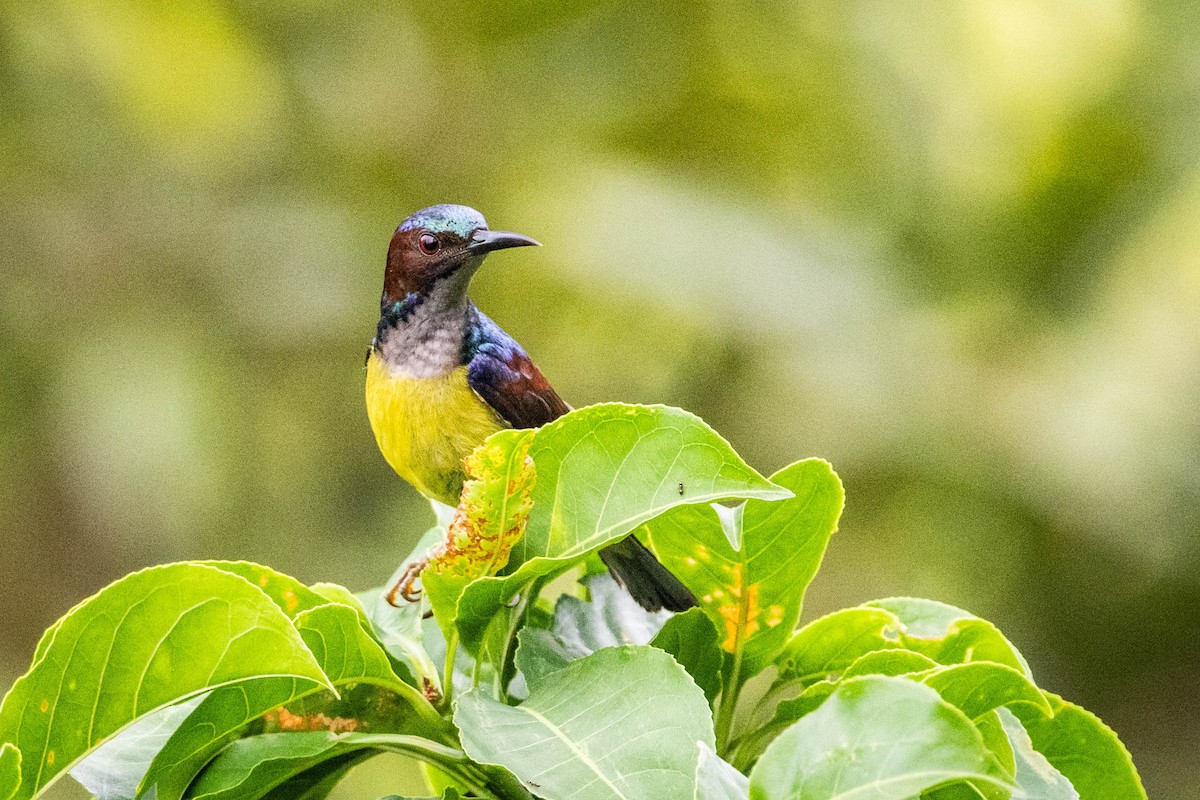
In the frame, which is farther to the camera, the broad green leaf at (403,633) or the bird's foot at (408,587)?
the bird's foot at (408,587)

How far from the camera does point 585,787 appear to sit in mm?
1266

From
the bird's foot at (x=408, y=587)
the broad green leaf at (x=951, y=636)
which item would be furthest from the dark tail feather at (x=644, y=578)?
the broad green leaf at (x=951, y=636)

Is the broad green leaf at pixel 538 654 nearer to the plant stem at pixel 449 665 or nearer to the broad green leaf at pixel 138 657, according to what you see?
the plant stem at pixel 449 665

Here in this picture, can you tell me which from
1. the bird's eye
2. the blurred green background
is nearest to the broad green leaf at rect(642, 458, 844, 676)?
the bird's eye

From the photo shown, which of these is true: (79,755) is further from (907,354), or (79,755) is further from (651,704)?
(907,354)

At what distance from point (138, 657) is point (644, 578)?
1019 millimetres

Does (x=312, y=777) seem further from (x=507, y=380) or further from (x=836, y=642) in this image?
(x=507, y=380)

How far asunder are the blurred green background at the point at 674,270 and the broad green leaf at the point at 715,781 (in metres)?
4.90

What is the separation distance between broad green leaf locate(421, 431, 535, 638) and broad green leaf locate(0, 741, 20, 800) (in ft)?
1.49

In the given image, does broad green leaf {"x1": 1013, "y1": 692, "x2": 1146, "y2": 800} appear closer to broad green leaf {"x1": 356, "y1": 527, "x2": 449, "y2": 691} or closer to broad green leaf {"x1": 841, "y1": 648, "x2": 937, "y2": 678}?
broad green leaf {"x1": 841, "y1": 648, "x2": 937, "y2": 678}

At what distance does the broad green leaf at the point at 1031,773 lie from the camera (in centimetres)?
145

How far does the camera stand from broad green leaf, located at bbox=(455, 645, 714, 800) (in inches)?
49.6

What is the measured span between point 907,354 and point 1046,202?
3.21 feet

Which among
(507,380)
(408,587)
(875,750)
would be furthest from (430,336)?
(875,750)
